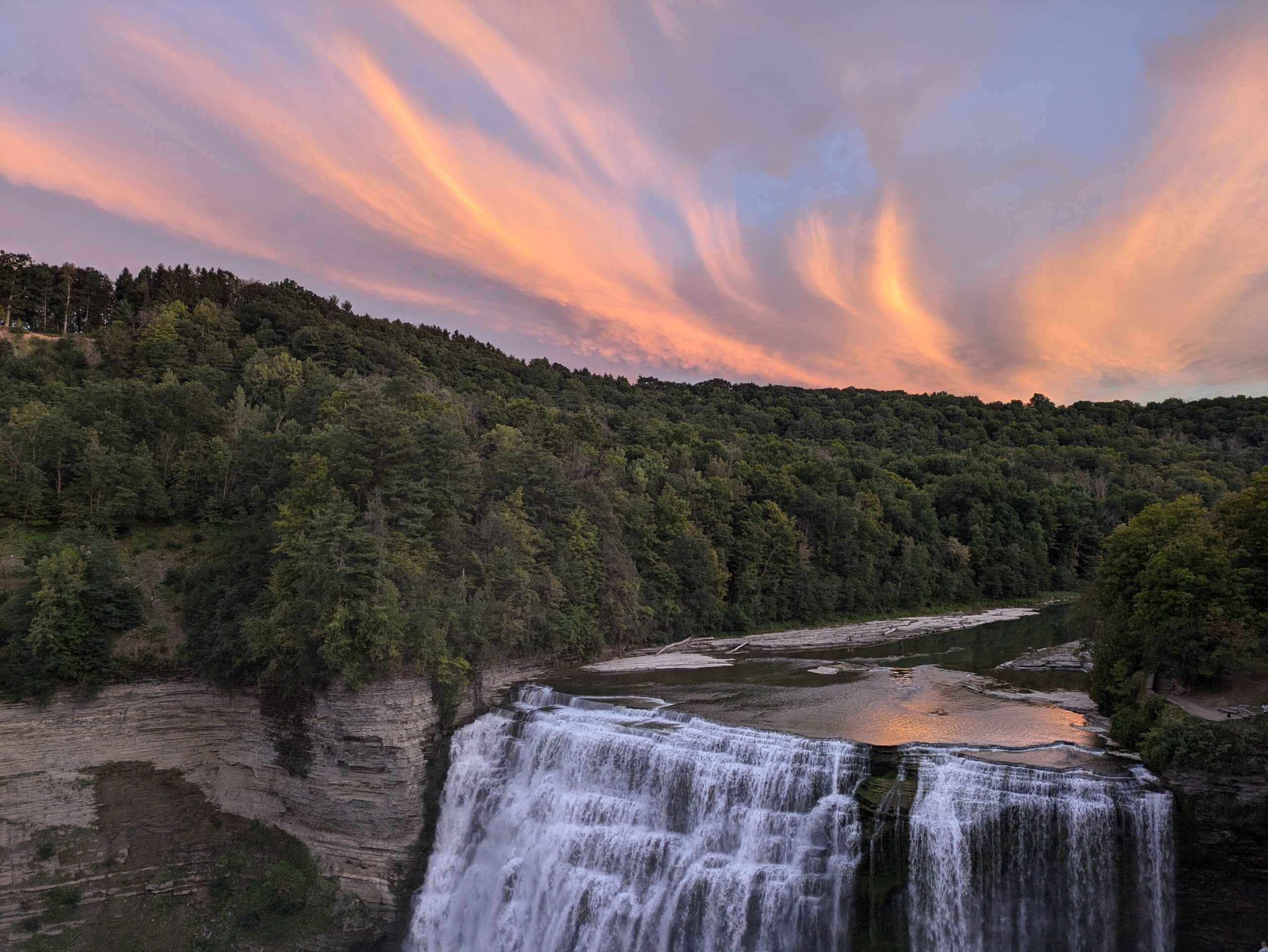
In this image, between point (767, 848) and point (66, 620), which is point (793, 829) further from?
point (66, 620)

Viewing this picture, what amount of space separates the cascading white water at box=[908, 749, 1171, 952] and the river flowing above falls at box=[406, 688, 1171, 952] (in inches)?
1.5

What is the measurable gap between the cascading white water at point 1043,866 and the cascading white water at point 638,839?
2.09 metres

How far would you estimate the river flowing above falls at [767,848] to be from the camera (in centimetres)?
1574

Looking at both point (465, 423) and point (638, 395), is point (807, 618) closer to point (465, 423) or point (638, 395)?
point (465, 423)

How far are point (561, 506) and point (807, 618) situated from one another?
24508 mm

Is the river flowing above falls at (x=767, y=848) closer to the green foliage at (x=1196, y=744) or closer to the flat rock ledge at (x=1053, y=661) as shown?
the green foliage at (x=1196, y=744)

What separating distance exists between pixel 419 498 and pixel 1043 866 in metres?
25.7

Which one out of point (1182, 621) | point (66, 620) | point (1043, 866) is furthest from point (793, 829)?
point (66, 620)

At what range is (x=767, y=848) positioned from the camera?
18.5 meters

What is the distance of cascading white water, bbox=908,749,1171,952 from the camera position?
15.3m

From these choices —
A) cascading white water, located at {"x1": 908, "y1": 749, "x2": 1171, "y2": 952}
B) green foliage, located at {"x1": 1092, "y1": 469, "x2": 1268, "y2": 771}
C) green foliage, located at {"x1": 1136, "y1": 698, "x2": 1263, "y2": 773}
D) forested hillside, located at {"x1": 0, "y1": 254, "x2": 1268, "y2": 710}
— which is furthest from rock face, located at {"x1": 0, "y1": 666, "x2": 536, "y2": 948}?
green foliage, located at {"x1": 1092, "y1": 469, "x2": 1268, "y2": 771}

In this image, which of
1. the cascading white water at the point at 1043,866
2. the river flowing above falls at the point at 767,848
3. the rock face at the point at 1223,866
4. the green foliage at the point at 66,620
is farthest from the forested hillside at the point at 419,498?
the rock face at the point at 1223,866

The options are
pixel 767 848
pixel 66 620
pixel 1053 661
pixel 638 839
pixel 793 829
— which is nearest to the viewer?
pixel 793 829

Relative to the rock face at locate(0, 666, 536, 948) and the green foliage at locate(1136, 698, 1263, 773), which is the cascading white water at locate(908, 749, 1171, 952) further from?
the rock face at locate(0, 666, 536, 948)
